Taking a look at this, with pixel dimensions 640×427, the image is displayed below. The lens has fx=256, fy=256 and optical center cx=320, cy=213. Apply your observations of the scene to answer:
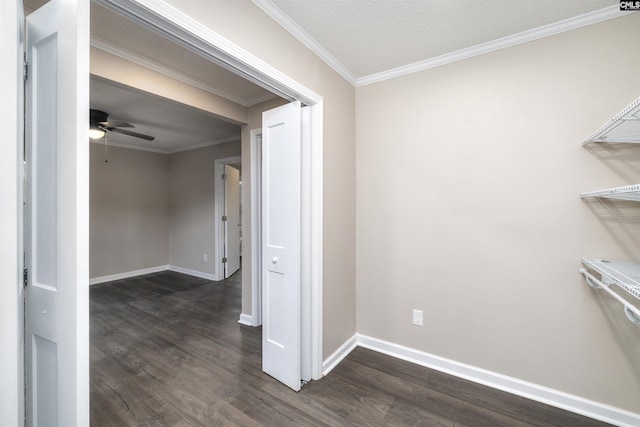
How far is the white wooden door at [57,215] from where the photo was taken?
0.79 m

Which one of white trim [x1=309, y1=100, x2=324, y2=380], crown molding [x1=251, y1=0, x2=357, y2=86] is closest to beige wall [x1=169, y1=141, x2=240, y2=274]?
crown molding [x1=251, y1=0, x2=357, y2=86]

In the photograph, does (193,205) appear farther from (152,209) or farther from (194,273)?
(194,273)

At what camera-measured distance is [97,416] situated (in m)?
1.67

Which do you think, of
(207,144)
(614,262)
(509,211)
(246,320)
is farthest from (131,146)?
(614,262)

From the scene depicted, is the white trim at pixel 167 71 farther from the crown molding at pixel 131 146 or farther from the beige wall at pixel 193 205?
the crown molding at pixel 131 146

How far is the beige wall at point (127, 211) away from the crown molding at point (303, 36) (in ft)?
15.5

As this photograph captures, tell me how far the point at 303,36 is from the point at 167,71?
1.35m

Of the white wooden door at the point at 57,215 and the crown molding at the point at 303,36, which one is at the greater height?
the crown molding at the point at 303,36

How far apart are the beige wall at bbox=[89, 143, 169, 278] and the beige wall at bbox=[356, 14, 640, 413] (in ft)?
16.0

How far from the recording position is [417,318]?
222 centimetres

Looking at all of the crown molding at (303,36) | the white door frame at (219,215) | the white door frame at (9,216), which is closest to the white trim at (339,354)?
the white door frame at (9,216)

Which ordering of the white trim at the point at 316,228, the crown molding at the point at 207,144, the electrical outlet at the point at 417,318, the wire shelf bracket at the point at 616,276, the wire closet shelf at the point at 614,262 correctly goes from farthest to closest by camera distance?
the crown molding at the point at 207,144 < the electrical outlet at the point at 417,318 < the white trim at the point at 316,228 < the wire closet shelf at the point at 614,262 < the wire shelf bracket at the point at 616,276

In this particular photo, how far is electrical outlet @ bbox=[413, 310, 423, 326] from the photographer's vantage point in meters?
2.21

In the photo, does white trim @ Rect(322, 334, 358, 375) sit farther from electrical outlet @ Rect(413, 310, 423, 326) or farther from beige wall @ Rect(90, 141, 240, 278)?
beige wall @ Rect(90, 141, 240, 278)
